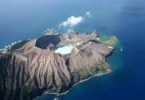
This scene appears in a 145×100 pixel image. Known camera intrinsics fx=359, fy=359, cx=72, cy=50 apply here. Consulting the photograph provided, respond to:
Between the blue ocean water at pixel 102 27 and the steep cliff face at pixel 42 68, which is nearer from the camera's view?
the blue ocean water at pixel 102 27

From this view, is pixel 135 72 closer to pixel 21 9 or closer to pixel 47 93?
pixel 47 93

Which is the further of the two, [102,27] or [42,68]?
[102,27]

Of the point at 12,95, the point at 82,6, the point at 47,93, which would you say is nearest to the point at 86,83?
the point at 47,93

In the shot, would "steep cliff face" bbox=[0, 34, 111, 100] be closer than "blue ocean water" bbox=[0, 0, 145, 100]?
No

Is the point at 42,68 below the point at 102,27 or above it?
below
